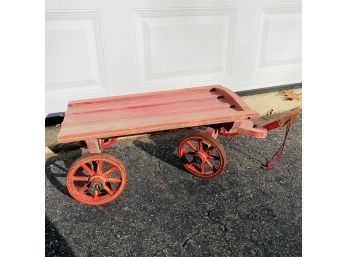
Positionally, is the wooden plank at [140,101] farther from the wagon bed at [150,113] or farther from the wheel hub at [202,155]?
the wheel hub at [202,155]

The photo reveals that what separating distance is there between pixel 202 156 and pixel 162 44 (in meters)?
1.53

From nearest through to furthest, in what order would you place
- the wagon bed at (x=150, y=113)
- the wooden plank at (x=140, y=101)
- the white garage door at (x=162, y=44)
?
the wagon bed at (x=150, y=113) < the wooden plank at (x=140, y=101) < the white garage door at (x=162, y=44)

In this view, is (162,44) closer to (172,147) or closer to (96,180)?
(172,147)

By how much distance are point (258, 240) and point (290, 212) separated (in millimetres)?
440

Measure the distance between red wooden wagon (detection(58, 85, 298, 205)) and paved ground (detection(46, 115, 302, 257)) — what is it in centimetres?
16

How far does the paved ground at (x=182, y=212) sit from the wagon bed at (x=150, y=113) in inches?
27.1

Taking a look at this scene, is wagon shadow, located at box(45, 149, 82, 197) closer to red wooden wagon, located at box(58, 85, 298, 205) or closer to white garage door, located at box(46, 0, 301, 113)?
red wooden wagon, located at box(58, 85, 298, 205)

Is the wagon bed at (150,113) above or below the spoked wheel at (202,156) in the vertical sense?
above

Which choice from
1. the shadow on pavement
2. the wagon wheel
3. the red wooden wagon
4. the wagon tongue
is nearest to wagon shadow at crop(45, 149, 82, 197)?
the red wooden wagon

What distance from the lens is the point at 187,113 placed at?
93.6 inches

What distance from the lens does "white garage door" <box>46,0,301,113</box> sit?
9.77 ft

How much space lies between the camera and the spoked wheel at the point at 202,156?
245cm

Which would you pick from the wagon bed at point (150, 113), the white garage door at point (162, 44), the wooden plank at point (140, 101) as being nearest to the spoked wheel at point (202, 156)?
the wagon bed at point (150, 113)

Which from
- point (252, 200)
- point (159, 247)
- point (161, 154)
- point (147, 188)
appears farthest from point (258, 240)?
point (161, 154)
